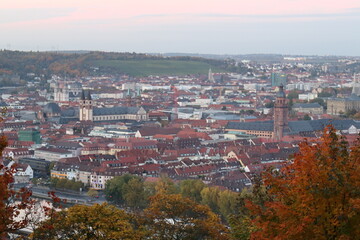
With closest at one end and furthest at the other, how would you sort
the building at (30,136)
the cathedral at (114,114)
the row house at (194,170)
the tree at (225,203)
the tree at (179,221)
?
1. the tree at (179,221)
2. the tree at (225,203)
3. the row house at (194,170)
4. the building at (30,136)
5. the cathedral at (114,114)

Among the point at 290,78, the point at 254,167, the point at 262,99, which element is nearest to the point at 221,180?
the point at 254,167

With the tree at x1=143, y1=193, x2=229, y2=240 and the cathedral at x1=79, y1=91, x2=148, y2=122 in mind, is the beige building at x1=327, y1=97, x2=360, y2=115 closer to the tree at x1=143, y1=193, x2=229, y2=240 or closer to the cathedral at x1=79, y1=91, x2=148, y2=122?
the cathedral at x1=79, y1=91, x2=148, y2=122

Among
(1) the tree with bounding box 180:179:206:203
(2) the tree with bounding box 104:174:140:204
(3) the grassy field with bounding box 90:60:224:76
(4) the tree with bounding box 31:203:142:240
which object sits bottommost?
(3) the grassy field with bounding box 90:60:224:76

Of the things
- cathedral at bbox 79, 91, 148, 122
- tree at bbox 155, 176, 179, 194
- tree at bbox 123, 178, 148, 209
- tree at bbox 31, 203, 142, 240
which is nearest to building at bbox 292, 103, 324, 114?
cathedral at bbox 79, 91, 148, 122

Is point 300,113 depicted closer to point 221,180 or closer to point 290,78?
point 221,180

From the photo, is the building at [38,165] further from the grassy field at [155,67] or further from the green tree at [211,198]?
the grassy field at [155,67]

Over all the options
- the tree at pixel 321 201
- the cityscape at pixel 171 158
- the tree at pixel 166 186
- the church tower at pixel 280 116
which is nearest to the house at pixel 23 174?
the cityscape at pixel 171 158
